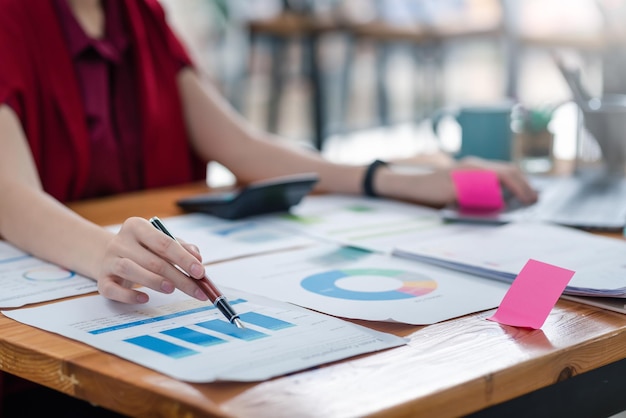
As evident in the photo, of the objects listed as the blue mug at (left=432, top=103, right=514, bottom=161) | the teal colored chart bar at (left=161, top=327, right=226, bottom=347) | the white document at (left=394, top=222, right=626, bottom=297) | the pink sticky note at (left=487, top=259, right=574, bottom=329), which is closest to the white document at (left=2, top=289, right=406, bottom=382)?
the teal colored chart bar at (left=161, top=327, right=226, bottom=347)

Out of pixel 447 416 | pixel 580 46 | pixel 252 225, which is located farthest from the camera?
pixel 580 46

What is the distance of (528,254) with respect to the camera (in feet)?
3.28

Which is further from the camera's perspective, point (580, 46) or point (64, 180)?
point (580, 46)

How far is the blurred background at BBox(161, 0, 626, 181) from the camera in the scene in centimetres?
461

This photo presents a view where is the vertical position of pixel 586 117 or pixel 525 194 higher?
pixel 586 117

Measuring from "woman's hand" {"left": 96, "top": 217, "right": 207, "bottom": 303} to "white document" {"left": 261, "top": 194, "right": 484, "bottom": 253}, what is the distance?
12.1 inches

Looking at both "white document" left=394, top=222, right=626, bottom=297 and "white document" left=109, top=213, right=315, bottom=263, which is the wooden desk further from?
"white document" left=109, top=213, right=315, bottom=263

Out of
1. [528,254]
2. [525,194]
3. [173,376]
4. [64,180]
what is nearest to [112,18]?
[64,180]

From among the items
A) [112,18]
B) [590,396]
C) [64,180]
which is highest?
[112,18]

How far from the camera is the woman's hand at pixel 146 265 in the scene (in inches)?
31.2

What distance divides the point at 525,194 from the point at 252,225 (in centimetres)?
44

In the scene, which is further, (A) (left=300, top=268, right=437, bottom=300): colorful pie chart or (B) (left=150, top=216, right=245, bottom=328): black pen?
(A) (left=300, top=268, right=437, bottom=300): colorful pie chart

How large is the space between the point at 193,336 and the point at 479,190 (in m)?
0.68

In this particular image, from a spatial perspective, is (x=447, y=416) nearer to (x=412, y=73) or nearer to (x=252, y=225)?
(x=252, y=225)
